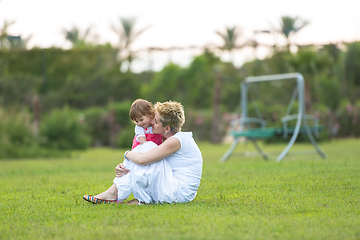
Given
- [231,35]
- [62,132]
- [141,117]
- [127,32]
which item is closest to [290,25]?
[231,35]

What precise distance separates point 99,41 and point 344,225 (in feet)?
107

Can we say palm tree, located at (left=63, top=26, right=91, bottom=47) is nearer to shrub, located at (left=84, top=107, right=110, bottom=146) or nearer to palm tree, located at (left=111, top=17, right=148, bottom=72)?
palm tree, located at (left=111, top=17, right=148, bottom=72)

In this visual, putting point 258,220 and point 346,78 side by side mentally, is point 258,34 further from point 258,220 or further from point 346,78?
point 258,220

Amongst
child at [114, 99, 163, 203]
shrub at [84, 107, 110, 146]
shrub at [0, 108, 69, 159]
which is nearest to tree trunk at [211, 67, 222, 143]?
shrub at [84, 107, 110, 146]

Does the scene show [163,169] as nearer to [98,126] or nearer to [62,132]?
[62,132]

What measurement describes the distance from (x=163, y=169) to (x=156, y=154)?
7.3 inches

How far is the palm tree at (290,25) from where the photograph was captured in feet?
96.2

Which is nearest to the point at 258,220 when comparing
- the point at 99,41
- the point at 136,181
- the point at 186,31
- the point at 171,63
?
the point at 136,181

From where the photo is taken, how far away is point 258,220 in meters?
3.31

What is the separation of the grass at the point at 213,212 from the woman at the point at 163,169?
0.14 metres

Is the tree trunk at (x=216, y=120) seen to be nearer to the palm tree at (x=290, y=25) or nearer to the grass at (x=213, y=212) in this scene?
the grass at (x=213, y=212)

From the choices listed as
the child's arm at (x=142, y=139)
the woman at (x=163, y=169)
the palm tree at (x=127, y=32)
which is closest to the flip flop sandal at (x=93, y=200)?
the woman at (x=163, y=169)

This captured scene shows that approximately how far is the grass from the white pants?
0.14 m

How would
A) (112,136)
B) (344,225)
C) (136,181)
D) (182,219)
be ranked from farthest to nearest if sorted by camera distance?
(112,136) < (136,181) < (182,219) < (344,225)
